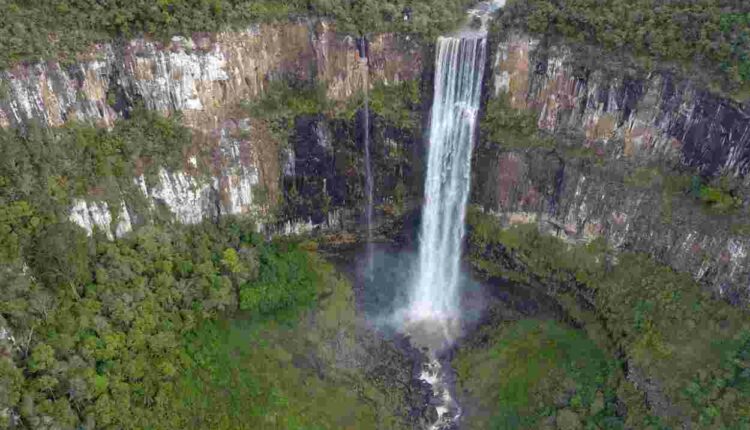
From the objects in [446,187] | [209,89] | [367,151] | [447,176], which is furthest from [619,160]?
[209,89]

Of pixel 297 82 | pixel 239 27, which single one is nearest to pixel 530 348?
pixel 297 82

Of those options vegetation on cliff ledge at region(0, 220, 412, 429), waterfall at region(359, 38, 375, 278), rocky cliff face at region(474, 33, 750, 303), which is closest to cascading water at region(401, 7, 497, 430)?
rocky cliff face at region(474, 33, 750, 303)

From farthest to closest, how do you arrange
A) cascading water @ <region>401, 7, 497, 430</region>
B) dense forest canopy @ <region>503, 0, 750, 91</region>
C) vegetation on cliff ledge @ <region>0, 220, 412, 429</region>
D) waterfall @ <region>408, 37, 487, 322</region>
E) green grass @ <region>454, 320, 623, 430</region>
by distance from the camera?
1. waterfall @ <region>408, 37, 487, 322</region>
2. cascading water @ <region>401, 7, 497, 430</region>
3. green grass @ <region>454, 320, 623, 430</region>
4. dense forest canopy @ <region>503, 0, 750, 91</region>
5. vegetation on cliff ledge @ <region>0, 220, 412, 429</region>

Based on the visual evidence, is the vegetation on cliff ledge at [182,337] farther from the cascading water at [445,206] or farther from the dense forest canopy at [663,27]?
the dense forest canopy at [663,27]

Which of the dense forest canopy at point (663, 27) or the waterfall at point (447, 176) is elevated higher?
the dense forest canopy at point (663, 27)

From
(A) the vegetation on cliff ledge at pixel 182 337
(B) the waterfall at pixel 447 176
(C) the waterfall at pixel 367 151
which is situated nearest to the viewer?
(A) the vegetation on cliff ledge at pixel 182 337

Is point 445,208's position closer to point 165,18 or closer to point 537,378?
point 537,378

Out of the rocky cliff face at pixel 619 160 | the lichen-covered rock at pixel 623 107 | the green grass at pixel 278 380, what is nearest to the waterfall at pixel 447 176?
the rocky cliff face at pixel 619 160

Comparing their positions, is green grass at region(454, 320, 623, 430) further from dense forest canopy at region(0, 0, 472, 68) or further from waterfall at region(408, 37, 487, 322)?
dense forest canopy at region(0, 0, 472, 68)
